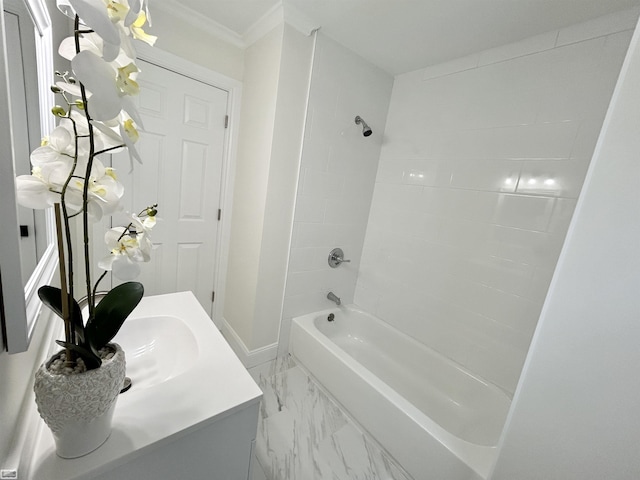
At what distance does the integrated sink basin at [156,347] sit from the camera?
2.78 ft

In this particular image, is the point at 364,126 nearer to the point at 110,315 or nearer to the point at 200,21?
the point at 200,21

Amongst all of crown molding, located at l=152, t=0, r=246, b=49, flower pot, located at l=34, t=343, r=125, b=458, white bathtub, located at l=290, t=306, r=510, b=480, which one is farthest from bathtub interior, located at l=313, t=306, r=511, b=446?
crown molding, located at l=152, t=0, r=246, b=49

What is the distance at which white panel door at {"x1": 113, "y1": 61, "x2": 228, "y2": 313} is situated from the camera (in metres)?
1.59

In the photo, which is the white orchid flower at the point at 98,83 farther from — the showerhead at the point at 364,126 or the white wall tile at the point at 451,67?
the white wall tile at the point at 451,67

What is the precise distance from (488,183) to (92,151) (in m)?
1.79

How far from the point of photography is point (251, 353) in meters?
1.83

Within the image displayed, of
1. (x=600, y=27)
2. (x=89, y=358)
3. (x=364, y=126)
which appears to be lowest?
(x=89, y=358)

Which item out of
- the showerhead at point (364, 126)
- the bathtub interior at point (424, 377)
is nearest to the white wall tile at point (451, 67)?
the showerhead at point (364, 126)

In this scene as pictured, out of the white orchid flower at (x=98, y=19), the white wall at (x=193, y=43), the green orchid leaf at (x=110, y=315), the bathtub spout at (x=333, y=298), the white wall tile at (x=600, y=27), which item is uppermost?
the white wall tile at (x=600, y=27)

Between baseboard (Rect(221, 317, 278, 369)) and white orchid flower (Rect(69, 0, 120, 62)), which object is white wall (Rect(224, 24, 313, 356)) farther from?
white orchid flower (Rect(69, 0, 120, 62))

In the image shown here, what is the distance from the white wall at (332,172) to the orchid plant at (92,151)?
1.31 m

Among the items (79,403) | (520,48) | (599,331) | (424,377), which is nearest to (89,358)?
(79,403)

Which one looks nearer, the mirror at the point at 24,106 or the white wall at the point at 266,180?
the mirror at the point at 24,106

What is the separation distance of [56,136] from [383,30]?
1.70 meters
